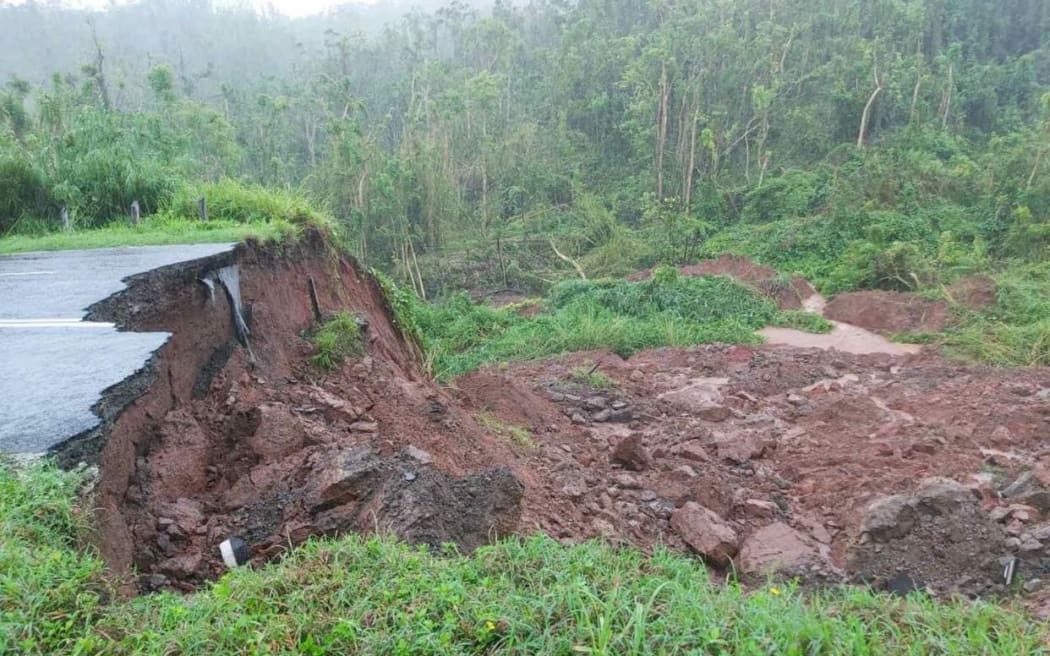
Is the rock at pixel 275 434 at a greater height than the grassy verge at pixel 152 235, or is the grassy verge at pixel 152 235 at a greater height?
the grassy verge at pixel 152 235

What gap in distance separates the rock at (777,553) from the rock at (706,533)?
11 centimetres

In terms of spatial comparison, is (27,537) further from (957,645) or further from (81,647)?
(957,645)

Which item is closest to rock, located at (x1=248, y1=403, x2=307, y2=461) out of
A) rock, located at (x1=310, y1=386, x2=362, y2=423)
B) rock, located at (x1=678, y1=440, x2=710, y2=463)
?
rock, located at (x1=310, y1=386, x2=362, y2=423)

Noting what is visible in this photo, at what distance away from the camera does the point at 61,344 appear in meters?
3.88

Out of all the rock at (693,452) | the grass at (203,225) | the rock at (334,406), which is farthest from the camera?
the rock at (693,452)

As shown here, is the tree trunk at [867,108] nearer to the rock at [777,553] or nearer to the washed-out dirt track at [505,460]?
the washed-out dirt track at [505,460]

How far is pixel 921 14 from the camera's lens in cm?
2889

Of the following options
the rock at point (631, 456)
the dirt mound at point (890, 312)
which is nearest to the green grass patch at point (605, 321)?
the dirt mound at point (890, 312)

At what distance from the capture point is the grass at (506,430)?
614 centimetres

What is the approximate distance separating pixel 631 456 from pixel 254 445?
334 centimetres

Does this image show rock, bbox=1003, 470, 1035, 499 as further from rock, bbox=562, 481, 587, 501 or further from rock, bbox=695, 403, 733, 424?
rock, bbox=562, 481, 587, 501

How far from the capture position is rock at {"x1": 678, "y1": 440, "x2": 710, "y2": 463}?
21.4ft

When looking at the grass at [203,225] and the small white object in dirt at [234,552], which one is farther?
the grass at [203,225]

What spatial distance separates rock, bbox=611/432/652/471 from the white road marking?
4051 millimetres
